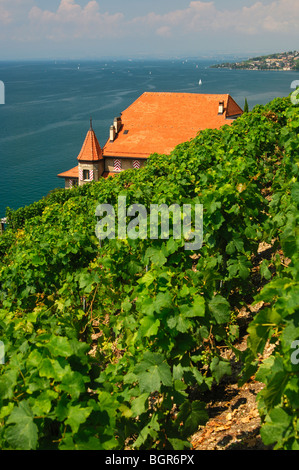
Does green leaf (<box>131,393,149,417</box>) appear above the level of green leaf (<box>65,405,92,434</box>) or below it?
below

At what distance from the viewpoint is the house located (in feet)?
133

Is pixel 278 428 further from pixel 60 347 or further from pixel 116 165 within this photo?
pixel 116 165

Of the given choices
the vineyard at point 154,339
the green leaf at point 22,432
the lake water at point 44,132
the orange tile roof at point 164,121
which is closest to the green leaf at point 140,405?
the vineyard at point 154,339

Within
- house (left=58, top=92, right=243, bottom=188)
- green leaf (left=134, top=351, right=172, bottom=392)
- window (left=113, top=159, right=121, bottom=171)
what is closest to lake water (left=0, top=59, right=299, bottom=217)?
house (left=58, top=92, right=243, bottom=188)

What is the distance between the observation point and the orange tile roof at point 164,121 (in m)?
42.7

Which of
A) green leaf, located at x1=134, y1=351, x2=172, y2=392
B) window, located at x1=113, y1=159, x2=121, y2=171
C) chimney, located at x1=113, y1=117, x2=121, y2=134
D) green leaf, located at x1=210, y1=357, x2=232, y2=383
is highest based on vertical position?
chimney, located at x1=113, y1=117, x2=121, y2=134

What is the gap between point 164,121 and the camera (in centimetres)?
4659

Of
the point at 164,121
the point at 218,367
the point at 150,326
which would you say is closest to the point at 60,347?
the point at 150,326

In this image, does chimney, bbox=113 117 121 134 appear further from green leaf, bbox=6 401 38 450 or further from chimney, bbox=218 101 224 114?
green leaf, bbox=6 401 38 450

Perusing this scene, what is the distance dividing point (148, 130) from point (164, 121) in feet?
8.53

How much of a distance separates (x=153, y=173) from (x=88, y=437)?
12.4m

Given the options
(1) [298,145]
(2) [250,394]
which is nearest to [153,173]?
(1) [298,145]
